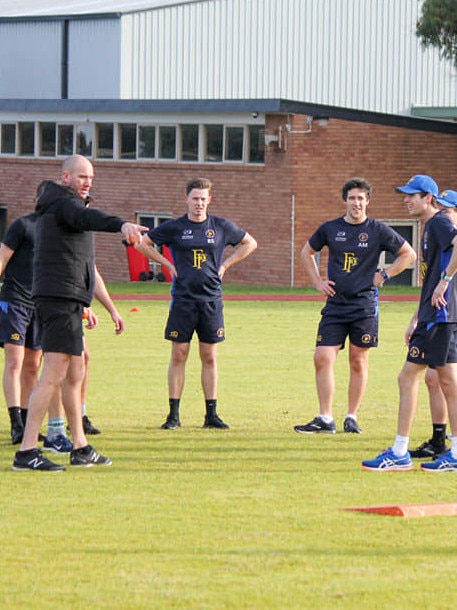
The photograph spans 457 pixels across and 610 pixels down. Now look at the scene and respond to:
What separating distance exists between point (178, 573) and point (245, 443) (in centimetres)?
441

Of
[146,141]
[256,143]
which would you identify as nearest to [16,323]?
[256,143]

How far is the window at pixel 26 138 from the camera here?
4684 centimetres

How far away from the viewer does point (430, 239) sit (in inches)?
376

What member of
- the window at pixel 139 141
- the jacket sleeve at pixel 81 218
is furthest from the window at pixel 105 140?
the jacket sleeve at pixel 81 218

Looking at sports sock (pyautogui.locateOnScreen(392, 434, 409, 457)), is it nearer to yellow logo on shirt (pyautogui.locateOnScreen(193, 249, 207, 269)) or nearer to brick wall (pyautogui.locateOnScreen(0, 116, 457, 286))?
yellow logo on shirt (pyautogui.locateOnScreen(193, 249, 207, 269))

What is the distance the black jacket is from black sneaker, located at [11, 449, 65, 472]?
3.52 ft

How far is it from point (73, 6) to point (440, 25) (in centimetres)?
1654

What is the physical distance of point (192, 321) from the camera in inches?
478

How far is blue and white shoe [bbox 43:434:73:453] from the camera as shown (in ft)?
34.6

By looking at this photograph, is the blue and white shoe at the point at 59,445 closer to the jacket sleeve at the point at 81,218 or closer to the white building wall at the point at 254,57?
the jacket sleeve at the point at 81,218

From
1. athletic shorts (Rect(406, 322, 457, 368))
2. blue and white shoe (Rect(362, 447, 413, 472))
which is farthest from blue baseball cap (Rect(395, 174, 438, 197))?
blue and white shoe (Rect(362, 447, 413, 472))

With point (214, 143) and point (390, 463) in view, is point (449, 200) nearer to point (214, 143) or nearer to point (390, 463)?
point (390, 463)

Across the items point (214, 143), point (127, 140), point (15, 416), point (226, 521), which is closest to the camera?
point (226, 521)

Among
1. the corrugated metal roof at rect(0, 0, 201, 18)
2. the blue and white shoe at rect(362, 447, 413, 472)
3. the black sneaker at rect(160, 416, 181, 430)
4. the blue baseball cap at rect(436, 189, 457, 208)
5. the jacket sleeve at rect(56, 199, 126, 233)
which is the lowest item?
the black sneaker at rect(160, 416, 181, 430)
